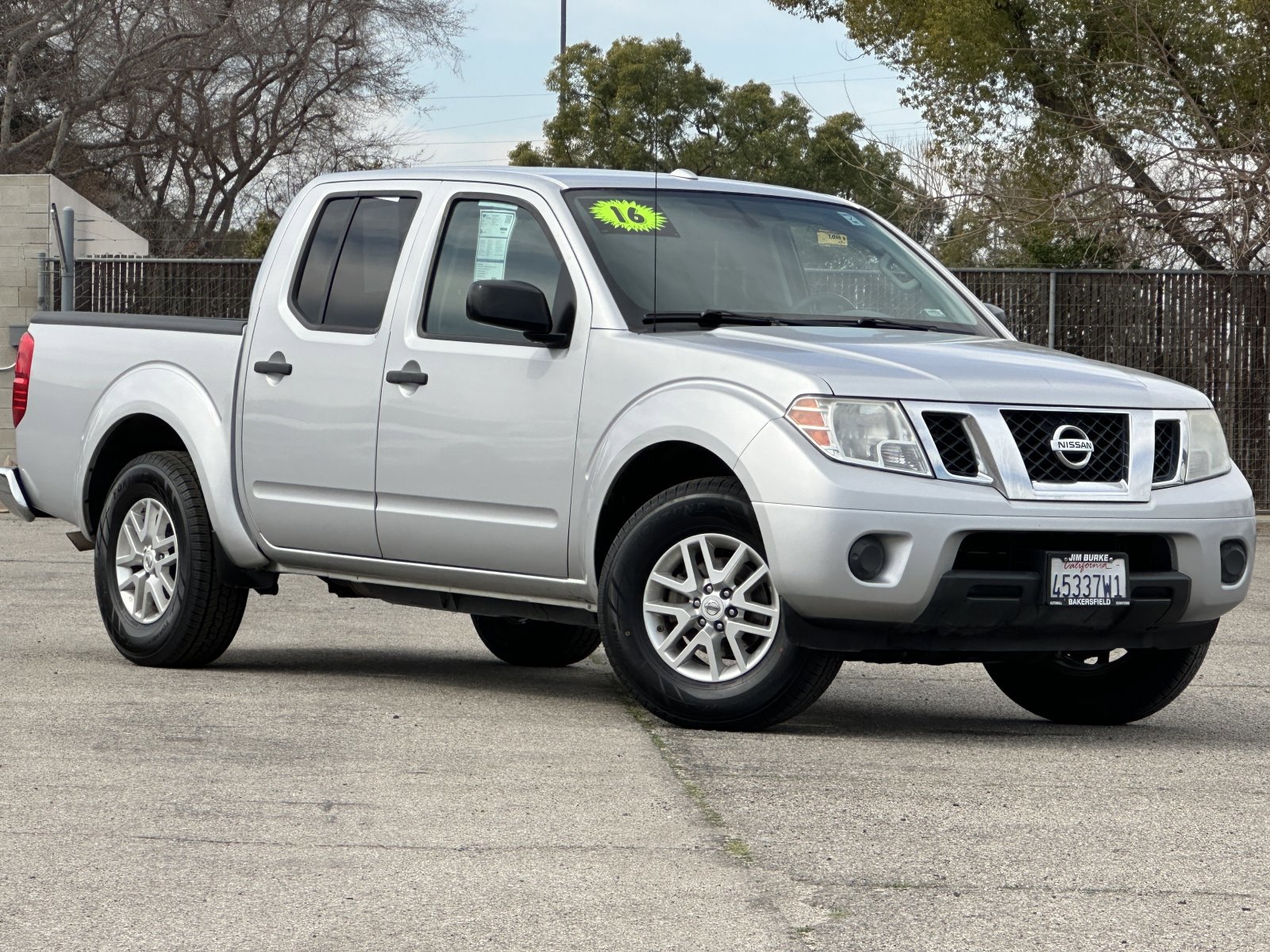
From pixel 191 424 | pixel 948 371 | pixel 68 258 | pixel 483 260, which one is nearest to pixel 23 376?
pixel 191 424

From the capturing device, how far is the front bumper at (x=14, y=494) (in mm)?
9406

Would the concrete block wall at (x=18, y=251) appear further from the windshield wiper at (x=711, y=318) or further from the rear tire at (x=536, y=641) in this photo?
the windshield wiper at (x=711, y=318)

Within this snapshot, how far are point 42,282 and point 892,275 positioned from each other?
40.6 feet

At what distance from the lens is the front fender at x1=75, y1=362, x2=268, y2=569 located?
840cm

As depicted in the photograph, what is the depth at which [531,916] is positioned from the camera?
4.41 meters

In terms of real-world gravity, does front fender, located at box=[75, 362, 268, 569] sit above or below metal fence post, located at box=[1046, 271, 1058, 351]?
below

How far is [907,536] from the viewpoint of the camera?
642cm

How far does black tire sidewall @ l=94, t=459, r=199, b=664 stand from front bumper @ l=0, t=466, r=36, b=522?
1.84 feet

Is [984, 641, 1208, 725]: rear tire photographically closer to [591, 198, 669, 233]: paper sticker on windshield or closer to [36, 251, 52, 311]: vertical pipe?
[591, 198, 669, 233]: paper sticker on windshield

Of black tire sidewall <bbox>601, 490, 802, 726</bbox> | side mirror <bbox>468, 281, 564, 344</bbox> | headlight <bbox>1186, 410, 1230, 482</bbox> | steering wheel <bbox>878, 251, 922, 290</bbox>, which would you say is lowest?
black tire sidewall <bbox>601, 490, 802, 726</bbox>

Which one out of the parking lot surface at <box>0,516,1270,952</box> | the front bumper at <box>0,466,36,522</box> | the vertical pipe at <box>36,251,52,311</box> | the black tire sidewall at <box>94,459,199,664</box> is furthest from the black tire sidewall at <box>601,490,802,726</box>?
the vertical pipe at <box>36,251,52,311</box>

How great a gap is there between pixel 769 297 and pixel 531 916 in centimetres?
363

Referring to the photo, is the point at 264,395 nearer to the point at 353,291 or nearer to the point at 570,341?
the point at 353,291

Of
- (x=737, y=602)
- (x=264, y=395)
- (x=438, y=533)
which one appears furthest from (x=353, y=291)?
(x=737, y=602)
